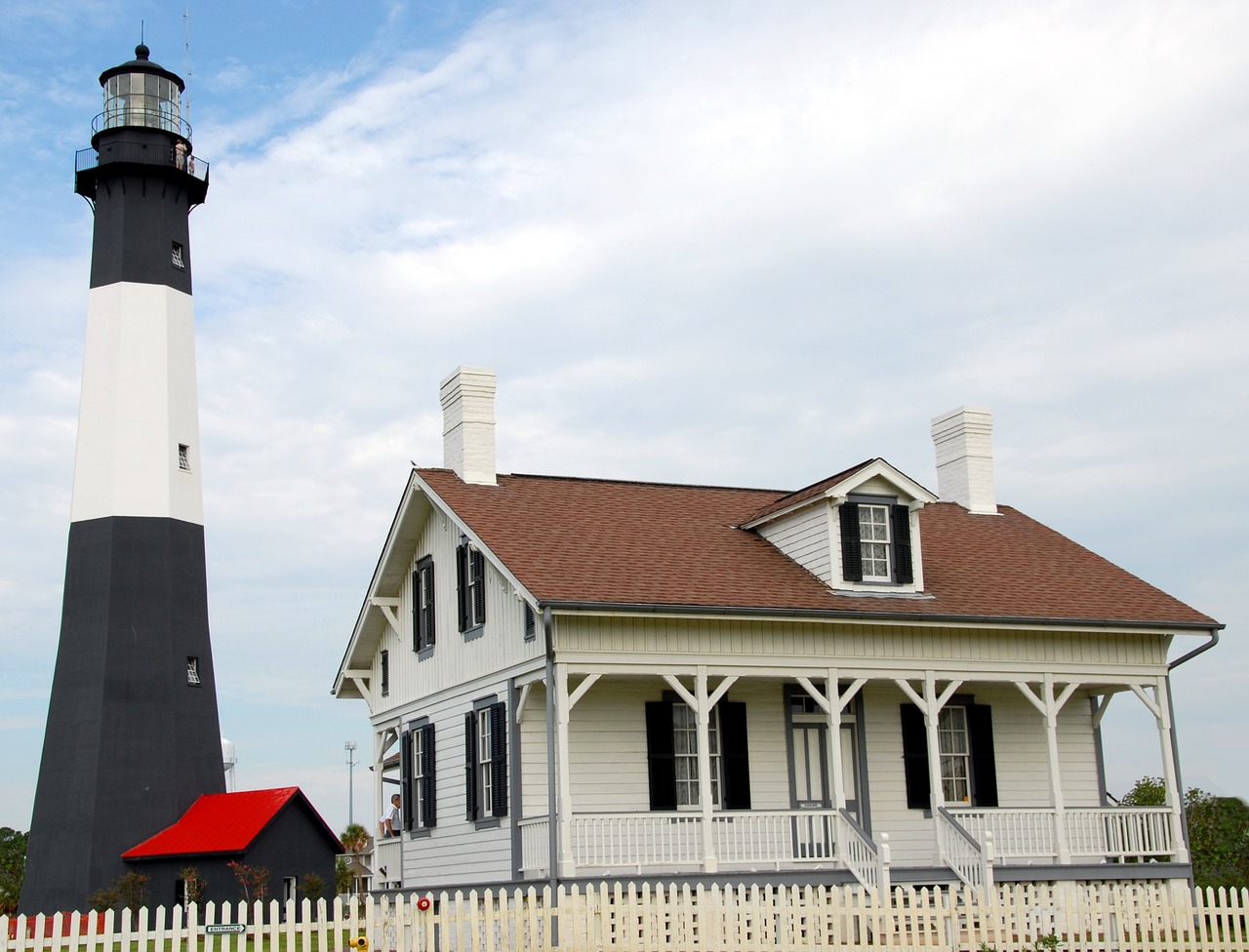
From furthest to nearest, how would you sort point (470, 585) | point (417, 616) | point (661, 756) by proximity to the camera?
point (417, 616) → point (470, 585) → point (661, 756)

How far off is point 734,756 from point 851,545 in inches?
129

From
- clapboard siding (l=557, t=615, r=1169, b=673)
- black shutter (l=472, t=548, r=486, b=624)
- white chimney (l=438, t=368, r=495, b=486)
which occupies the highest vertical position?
white chimney (l=438, t=368, r=495, b=486)

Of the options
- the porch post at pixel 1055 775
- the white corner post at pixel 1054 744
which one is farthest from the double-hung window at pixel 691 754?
the porch post at pixel 1055 775

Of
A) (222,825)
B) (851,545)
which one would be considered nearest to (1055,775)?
(851,545)

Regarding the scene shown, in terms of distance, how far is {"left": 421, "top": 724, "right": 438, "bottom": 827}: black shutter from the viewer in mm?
22688

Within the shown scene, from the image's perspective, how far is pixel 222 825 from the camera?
2772 cm

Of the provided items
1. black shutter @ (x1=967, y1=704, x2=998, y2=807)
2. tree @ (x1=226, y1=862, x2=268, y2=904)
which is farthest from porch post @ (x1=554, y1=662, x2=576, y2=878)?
tree @ (x1=226, y1=862, x2=268, y2=904)

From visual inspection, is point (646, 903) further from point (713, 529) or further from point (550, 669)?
point (713, 529)

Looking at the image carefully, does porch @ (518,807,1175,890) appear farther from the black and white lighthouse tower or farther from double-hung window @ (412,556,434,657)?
the black and white lighthouse tower

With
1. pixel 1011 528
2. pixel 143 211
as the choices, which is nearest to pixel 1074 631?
pixel 1011 528

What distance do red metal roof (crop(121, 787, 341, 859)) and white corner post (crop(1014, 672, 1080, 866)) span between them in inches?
527

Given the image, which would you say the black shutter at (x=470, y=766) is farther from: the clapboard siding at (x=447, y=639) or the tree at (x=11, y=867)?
the tree at (x=11, y=867)

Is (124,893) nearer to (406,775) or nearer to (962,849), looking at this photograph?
(406,775)

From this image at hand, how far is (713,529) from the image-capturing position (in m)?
22.3
